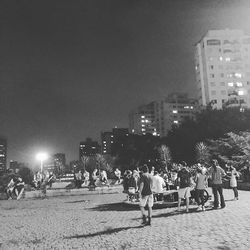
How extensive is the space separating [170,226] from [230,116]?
1823 inches

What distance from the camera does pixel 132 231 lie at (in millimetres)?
9703

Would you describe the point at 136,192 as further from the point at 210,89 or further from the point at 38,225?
the point at 210,89

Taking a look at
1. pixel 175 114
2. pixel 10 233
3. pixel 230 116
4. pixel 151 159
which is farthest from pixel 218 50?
pixel 10 233

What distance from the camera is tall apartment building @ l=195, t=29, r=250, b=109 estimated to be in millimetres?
113375

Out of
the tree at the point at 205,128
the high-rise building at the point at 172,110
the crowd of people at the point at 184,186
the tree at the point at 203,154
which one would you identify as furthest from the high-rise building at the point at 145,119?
the crowd of people at the point at 184,186

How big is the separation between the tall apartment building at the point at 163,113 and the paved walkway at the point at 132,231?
127601 millimetres

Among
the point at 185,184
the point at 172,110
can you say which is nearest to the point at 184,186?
the point at 185,184

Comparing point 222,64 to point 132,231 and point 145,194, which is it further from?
point 132,231

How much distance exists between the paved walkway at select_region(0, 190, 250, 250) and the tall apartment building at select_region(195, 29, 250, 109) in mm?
104140

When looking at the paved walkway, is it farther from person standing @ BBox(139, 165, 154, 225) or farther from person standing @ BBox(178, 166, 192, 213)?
person standing @ BBox(178, 166, 192, 213)

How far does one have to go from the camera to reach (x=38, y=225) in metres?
11.9

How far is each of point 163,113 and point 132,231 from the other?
14289 centimetres

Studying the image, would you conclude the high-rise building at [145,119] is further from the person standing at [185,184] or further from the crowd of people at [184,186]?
the person standing at [185,184]

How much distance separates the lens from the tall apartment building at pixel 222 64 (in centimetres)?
11338
